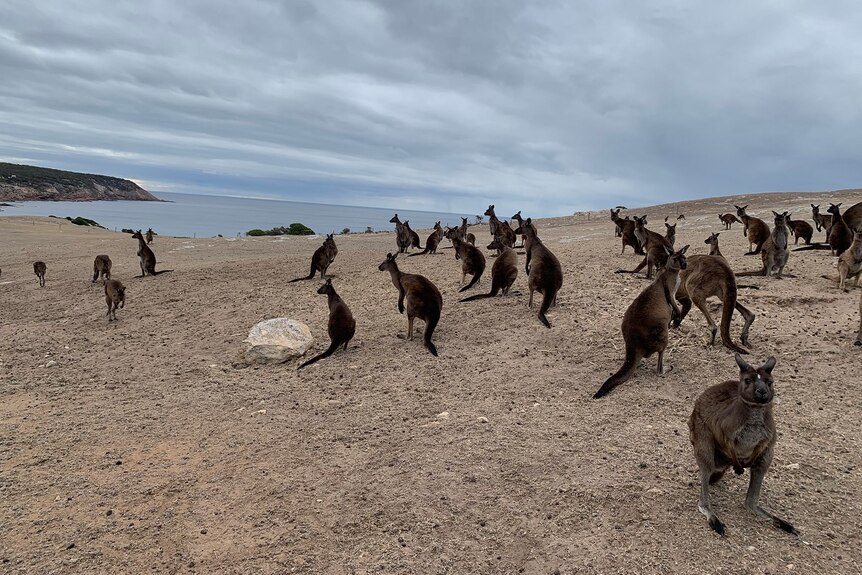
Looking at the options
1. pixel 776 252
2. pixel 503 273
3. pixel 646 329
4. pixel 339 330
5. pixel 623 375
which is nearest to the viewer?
pixel 623 375

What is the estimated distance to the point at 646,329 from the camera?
19.3 feet

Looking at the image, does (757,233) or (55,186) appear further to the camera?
(55,186)

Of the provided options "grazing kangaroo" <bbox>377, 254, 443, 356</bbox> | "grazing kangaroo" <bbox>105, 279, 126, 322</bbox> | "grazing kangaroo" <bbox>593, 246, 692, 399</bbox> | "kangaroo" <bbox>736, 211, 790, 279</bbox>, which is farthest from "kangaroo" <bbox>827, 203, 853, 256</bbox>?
"grazing kangaroo" <bbox>105, 279, 126, 322</bbox>

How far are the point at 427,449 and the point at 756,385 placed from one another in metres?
2.76

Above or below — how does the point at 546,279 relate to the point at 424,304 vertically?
above

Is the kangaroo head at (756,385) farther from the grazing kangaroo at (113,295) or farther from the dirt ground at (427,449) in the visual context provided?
the grazing kangaroo at (113,295)

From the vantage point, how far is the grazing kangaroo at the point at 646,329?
5766 mm

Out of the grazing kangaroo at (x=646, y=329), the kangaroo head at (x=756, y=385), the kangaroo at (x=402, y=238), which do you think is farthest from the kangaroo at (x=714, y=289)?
the kangaroo at (x=402, y=238)

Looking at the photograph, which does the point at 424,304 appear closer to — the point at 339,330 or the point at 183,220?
the point at 339,330

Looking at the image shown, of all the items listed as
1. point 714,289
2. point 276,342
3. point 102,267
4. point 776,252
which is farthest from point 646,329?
point 102,267

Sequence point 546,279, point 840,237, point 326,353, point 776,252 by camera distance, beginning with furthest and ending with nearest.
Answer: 1. point 840,237
2. point 776,252
3. point 546,279
4. point 326,353

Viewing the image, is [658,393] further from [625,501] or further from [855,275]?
[855,275]

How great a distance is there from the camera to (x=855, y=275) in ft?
28.1

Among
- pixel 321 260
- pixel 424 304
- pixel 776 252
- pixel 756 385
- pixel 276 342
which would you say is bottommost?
pixel 276 342
